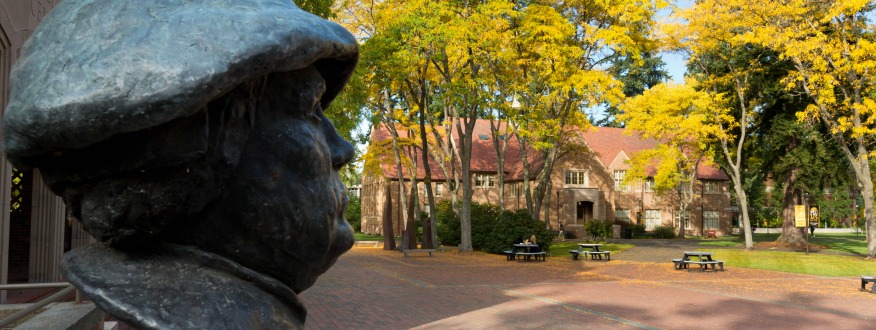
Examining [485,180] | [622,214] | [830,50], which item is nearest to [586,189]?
[622,214]

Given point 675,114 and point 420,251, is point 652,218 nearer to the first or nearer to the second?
point 675,114

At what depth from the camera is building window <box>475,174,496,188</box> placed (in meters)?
53.4

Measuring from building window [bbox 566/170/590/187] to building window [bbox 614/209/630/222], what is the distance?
4.16 m

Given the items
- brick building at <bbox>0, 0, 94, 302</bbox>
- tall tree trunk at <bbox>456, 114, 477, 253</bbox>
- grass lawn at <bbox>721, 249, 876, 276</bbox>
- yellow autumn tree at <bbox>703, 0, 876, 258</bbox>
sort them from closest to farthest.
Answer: brick building at <bbox>0, 0, 94, 302</bbox> < grass lawn at <bbox>721, 249, 876, 276</bbox> < yellow autumn tree at <bbox>703, 0, 876, 258</bbox> < tall tree trunk at <bbox>456, 114, 477, 253</bbox>

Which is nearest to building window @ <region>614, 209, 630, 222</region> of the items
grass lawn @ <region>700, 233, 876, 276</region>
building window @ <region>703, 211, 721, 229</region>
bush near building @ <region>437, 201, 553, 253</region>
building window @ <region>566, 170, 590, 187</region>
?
building window @ <region>566, 170, 590, 187</region>

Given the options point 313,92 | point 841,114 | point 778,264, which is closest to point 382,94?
point 778,264

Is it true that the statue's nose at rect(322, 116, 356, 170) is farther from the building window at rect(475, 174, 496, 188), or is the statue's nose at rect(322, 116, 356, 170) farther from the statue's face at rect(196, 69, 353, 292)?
the building window at rect(475, 174, 496, 188)

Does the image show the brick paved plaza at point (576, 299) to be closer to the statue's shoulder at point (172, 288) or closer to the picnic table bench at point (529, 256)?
the picnic table bench at point (529, 256)

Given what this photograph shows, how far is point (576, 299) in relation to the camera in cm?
1363

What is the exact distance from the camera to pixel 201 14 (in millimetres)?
1876

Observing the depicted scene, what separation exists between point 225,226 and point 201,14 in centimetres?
63

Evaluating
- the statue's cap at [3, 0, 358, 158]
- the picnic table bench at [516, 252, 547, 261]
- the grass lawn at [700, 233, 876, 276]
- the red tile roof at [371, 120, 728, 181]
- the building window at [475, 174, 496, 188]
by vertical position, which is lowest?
the grass lawn at [700, 233, 876, 276]

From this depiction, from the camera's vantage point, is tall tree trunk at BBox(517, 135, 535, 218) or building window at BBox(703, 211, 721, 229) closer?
tall tree trunk at BBox(517, 135, 535, 218)

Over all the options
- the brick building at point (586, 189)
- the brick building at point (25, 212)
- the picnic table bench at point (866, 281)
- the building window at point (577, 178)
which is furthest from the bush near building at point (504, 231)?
the building window at point (577, 178)
